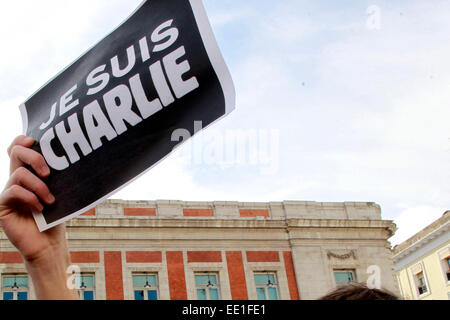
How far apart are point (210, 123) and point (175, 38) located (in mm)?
215

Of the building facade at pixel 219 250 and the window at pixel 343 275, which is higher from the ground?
the building facade at pixel 219 250

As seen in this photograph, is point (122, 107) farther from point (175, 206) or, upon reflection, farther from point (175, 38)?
point (175, 206)

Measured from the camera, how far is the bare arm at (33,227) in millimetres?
1621

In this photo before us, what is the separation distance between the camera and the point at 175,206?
770 inches

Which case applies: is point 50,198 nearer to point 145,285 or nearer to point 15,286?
point 15,286

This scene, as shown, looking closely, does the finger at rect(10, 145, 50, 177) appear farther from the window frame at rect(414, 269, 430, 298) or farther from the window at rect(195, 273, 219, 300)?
the window frame at rect(414, 269, 430, 298)

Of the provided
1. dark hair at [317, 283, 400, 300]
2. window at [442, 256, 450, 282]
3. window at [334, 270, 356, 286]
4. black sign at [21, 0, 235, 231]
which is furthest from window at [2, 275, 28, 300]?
dark hair at [317, 283, 400, 300]

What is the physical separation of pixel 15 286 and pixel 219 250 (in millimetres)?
5955

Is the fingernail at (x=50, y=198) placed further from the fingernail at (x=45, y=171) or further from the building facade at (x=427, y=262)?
the building facade at (x=427, y=262)

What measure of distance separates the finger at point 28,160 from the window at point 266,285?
1774 centimetres

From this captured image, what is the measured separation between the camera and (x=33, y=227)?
68.9 inches

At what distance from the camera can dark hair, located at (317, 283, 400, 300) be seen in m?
1.39

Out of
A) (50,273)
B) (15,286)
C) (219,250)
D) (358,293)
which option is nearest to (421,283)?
(219,250)

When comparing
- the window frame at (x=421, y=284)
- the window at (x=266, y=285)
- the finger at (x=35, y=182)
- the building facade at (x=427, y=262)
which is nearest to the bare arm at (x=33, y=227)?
the finger at (x=35, y=182)
